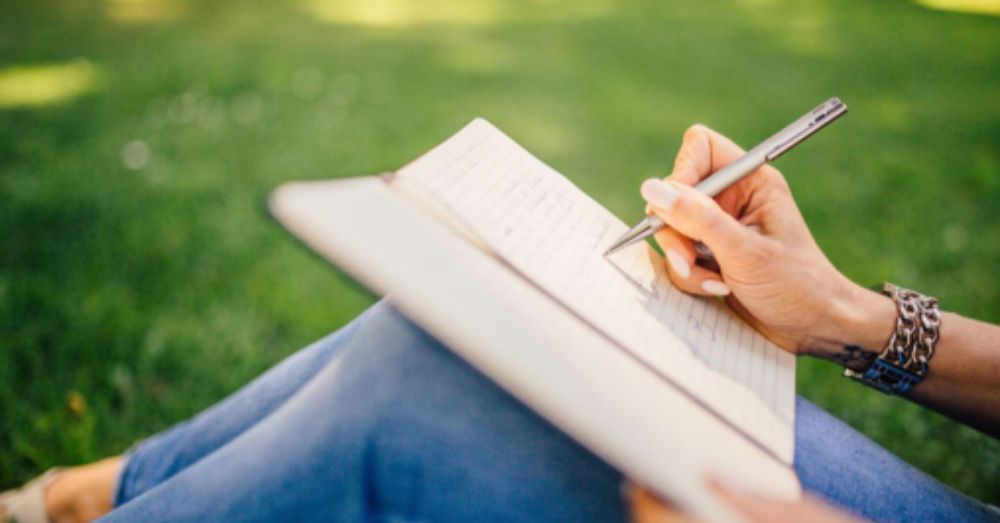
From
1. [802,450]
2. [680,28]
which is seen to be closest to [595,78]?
[680,28]

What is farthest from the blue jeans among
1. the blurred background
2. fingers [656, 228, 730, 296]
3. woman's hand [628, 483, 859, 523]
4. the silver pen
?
the blurred background

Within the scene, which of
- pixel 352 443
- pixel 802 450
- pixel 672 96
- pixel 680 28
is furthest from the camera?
pixel 680 28

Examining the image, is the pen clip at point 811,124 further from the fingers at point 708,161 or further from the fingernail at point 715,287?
the fingernail at point 715,287

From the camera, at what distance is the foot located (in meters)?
1.12

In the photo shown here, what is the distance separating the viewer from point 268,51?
366 centimetres

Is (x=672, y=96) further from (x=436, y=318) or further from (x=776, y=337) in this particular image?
(x=436, y=318)

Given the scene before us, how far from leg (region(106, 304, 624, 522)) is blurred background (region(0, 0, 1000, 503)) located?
3.16 ft

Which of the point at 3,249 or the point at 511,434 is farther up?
the point at 511,434

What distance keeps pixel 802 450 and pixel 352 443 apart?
582mm

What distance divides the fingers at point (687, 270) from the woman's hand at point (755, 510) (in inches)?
14.4

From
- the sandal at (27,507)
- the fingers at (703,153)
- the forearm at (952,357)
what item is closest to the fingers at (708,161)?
the fingers at (703,153)

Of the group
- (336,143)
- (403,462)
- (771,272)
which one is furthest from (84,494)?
(336,143)

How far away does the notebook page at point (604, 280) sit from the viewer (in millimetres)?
731

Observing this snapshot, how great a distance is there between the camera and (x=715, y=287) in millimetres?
940
